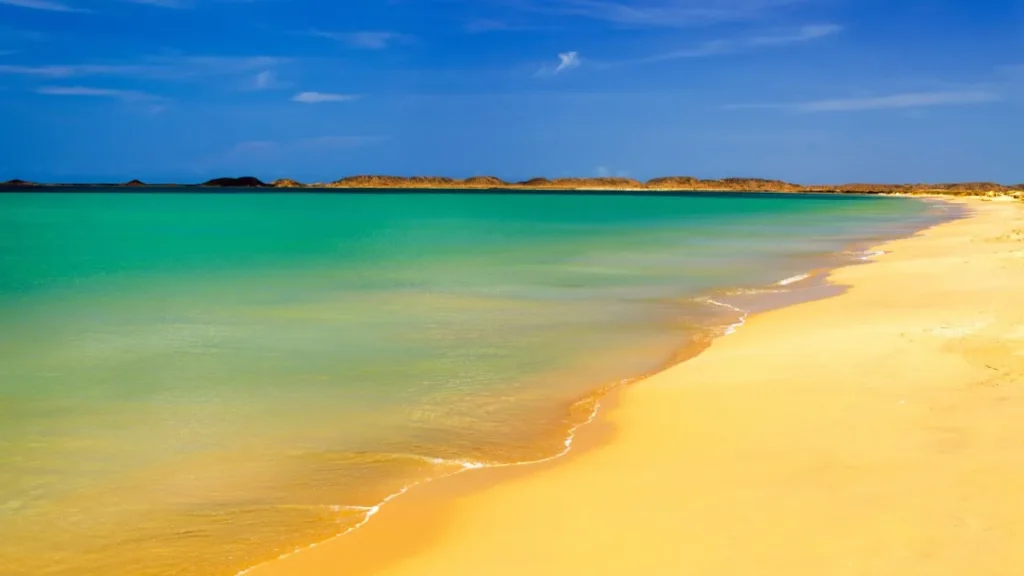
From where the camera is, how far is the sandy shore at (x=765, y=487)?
4188mm

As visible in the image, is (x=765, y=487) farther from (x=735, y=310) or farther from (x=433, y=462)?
(x=735, y=310)

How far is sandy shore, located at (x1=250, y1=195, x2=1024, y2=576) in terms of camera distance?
165 inches

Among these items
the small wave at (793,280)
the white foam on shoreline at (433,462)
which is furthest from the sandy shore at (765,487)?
the small wave at (793,280)

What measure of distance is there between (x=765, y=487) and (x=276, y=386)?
16.3ft

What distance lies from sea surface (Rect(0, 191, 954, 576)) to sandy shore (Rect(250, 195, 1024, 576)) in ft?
1.66

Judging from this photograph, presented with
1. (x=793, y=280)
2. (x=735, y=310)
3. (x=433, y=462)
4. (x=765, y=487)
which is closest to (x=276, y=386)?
(x=433, y=462)

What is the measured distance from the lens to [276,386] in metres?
8.36

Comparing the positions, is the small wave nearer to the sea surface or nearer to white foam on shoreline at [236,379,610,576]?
the sea surface

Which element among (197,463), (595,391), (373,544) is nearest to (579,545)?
(373,544)

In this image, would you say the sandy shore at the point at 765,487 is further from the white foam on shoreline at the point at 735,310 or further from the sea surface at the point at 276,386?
the white foam on shoreline at the point at 735,310

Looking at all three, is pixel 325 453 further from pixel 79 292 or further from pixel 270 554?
pixel 79 292

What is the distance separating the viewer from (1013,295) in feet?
40.1

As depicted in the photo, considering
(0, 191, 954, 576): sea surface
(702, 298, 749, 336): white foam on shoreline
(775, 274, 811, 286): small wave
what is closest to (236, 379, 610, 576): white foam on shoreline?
(0, 191, 954, 576): sea surface

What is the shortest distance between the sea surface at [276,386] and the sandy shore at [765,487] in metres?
0.50
